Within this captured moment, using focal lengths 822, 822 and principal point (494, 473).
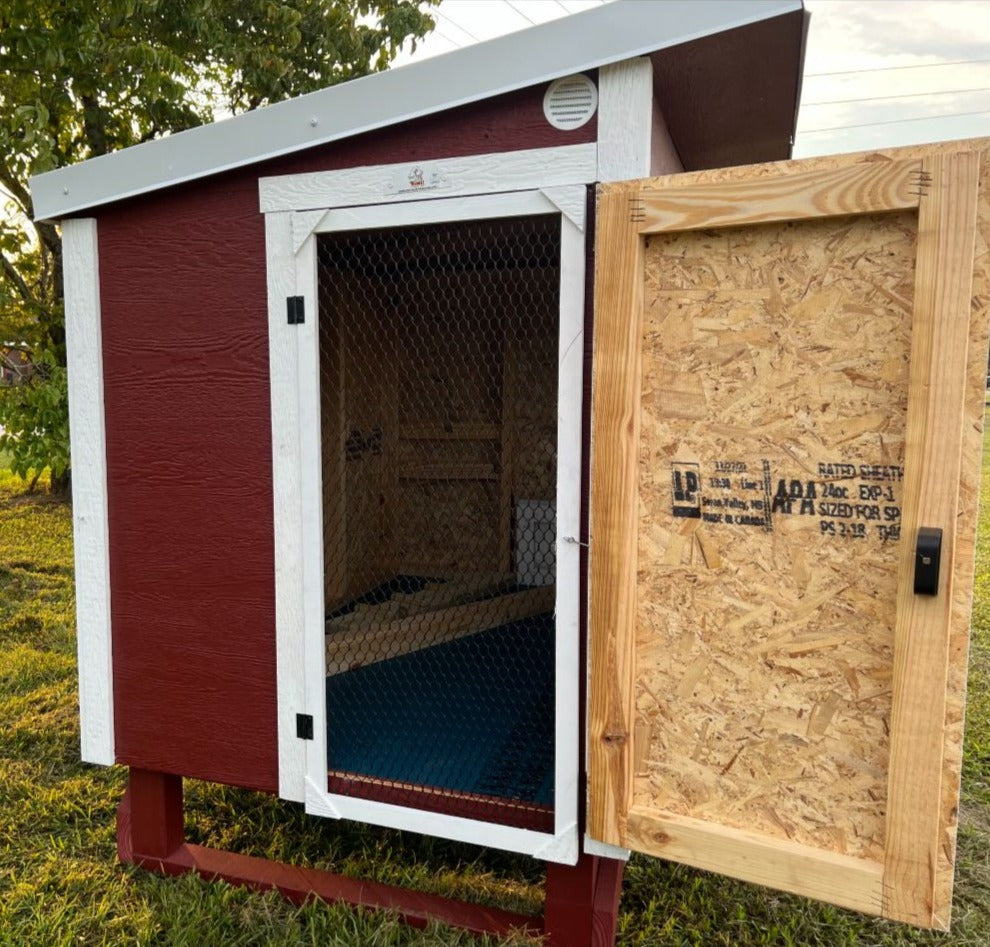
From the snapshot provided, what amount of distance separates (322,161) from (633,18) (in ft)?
2.81

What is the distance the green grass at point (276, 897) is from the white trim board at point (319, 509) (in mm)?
314

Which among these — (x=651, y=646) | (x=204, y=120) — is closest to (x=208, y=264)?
(x=651, y=646)

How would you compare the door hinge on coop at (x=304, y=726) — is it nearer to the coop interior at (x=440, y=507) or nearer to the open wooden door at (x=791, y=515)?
the coop interior at (x=440, y=507)

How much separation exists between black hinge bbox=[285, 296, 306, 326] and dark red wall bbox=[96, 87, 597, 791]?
0.10m

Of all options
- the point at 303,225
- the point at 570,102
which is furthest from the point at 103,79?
the point at 570,102

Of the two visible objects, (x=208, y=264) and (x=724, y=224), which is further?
(x=208, y=264)

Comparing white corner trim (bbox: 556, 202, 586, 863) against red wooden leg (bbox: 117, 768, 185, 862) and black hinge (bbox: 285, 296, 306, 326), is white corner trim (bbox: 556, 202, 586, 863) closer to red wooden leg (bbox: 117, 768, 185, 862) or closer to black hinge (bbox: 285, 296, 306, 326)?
black hinge (bbox: 285, 296, 306, 326)

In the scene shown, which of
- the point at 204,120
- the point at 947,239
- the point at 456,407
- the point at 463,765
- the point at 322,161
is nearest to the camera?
the point at 947,239

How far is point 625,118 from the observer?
5.99 feet

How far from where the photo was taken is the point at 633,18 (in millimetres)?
1751

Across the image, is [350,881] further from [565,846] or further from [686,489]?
[686,489]

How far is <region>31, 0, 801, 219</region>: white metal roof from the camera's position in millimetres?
1731

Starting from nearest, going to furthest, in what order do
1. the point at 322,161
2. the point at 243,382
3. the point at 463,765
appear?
the point at 322,161 < the point at 243,382 < the point at 463,765

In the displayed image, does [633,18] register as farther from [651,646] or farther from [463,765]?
[463,765]
